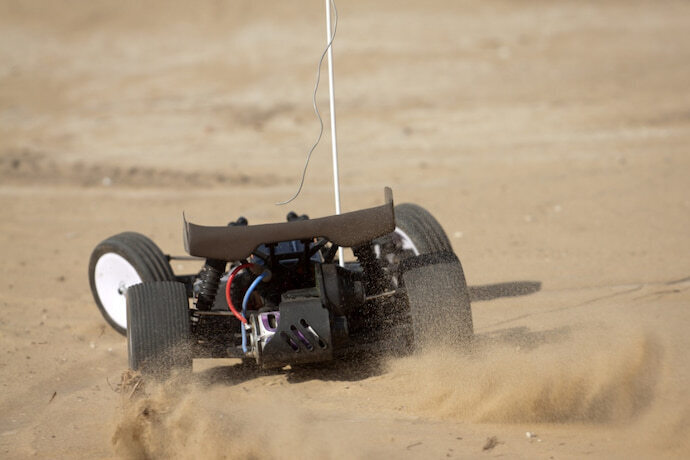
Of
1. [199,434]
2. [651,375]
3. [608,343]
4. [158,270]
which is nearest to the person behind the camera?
[199,434]

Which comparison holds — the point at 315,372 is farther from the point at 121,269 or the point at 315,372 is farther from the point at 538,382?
the point at 121,269

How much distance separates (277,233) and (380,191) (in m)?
8.11

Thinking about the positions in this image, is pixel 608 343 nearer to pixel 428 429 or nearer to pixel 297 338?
pixel 428 429

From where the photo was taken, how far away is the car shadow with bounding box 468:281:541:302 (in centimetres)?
794

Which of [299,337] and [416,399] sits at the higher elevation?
[299,337]

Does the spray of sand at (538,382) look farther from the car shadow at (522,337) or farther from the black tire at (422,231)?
the black tire at (422,231)

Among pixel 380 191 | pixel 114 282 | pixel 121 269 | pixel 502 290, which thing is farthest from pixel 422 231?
pixel 380 191

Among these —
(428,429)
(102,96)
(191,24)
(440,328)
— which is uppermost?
(191,24)

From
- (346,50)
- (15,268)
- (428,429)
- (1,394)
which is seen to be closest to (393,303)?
(428,429)

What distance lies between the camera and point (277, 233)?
211 inches

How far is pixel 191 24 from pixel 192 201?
1616 cm

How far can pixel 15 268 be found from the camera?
9930mm

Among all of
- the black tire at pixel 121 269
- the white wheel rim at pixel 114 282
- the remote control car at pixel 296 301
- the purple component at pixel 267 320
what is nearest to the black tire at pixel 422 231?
the remote control car at pixel 296 301

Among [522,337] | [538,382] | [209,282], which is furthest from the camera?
[522,337]
